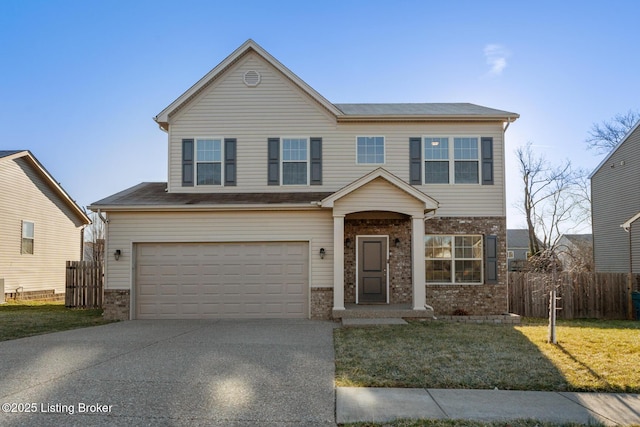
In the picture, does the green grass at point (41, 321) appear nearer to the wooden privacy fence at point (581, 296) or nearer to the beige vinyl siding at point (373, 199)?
the beige vinyl siding at point (373, 199)

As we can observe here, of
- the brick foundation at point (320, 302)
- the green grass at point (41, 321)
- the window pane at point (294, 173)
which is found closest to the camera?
the green grass at point (41, 321)

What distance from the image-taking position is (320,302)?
12797 mm

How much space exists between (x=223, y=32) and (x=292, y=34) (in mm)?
2038

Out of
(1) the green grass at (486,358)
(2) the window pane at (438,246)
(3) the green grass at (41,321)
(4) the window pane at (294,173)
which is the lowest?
(3) the green grass at (41,321)

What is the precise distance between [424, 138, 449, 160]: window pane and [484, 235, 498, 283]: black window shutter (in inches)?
113

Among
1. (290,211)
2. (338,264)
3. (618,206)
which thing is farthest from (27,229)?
(618,206)

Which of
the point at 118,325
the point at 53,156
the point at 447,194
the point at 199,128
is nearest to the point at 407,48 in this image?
the point at 447,194

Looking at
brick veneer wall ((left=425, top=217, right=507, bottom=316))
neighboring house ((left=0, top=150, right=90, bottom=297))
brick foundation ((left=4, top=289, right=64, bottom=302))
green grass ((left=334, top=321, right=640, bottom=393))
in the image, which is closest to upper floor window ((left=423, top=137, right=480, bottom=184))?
brick veneer wall ((left=425, top=217, right=507, bottom=316))

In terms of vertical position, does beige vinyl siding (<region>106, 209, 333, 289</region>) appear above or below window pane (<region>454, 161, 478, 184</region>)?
below

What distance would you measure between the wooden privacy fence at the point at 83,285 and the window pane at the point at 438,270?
442 inches

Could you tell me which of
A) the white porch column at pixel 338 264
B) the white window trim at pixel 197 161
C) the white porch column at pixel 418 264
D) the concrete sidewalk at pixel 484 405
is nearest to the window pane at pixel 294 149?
the white window trim at pixel 197 161

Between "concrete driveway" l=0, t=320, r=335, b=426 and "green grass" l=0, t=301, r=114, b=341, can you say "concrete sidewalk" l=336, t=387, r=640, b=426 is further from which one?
"green grass" l=0, t=301, r=114, b=341

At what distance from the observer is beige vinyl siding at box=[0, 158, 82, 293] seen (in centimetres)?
1889

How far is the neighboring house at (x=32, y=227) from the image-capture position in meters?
18.9
